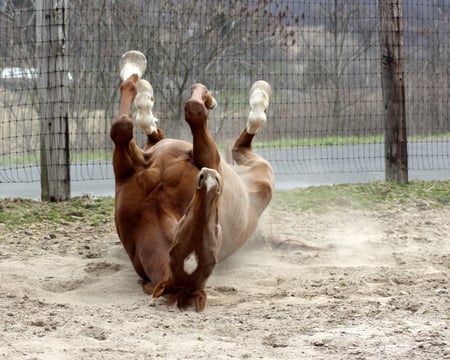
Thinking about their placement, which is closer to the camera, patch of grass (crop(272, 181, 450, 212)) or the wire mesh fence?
patch of grass (crop(272, 181, 450, 212))

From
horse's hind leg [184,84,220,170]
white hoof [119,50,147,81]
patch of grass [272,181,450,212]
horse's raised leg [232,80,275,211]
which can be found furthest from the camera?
patch of grass [272,181,450,212]

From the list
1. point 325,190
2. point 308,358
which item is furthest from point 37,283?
point 325,190

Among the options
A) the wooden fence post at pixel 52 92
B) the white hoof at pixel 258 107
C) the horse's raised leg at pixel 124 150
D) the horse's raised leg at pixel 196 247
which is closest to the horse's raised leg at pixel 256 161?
the white hoof at pixel 258 107

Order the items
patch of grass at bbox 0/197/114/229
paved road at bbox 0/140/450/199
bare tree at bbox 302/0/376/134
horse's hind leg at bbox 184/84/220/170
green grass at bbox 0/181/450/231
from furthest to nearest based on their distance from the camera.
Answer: bare tree at bbox 302/0/376/134, paved road at bbox 0/140/450/199, green grass at bbox 0/181/450/231, patch of grass at bbox 0/197/114/229, horse's hind leg at bbox 184/84/220/170

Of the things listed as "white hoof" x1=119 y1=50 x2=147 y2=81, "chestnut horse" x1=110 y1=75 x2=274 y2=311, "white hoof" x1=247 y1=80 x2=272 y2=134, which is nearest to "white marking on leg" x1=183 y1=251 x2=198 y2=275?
"chestnut horse" x1=110 y1=75 x2=274 y2=311

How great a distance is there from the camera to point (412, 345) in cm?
317

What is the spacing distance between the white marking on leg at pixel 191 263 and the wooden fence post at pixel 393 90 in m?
6.09

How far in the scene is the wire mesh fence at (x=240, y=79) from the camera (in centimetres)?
1152

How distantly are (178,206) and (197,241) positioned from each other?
1.90ft

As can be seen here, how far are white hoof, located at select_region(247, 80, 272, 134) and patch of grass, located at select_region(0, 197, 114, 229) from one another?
63.9 inches

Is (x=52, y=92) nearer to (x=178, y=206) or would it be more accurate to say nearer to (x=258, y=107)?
(x=258, y=107)

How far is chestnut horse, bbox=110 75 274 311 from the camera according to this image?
12.3 ft

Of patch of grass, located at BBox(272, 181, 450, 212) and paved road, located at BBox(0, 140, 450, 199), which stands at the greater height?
paved road, located at BBox(0, 140, 450, 199)

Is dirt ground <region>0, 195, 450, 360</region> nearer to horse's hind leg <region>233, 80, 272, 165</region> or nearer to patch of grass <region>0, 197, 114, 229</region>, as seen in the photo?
patch of grass <region>0, 197, 114, 229</region>
